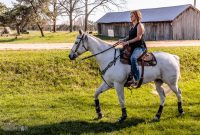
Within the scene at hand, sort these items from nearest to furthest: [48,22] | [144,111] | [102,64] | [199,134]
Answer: [199,134], [102,64], [144,111], [48,22]

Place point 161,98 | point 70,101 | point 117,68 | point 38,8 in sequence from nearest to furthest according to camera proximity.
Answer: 1. point 117,68
2. point 161,98
3. point 70,101
4. point 38,8

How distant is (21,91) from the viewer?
1595 centimetres

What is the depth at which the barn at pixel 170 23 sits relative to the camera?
1921 inches

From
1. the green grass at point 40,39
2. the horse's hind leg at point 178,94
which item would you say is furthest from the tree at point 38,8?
the horse's hind leg at point 178,94

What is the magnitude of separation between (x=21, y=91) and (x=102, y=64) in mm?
5703

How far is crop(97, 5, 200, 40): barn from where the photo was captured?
48781mm

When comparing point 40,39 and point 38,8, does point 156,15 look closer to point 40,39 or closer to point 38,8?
point 38,8

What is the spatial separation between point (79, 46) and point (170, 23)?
126 ft

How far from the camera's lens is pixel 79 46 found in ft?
37.3

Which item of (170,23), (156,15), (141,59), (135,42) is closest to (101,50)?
(135,42)

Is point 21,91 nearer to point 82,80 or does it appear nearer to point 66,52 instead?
point 82,80

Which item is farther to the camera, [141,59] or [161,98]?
[161,98]

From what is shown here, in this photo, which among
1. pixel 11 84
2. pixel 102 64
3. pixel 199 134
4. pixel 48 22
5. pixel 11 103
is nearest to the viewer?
pixel 199 134

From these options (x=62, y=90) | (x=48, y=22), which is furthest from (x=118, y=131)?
(x=48, y=22)
